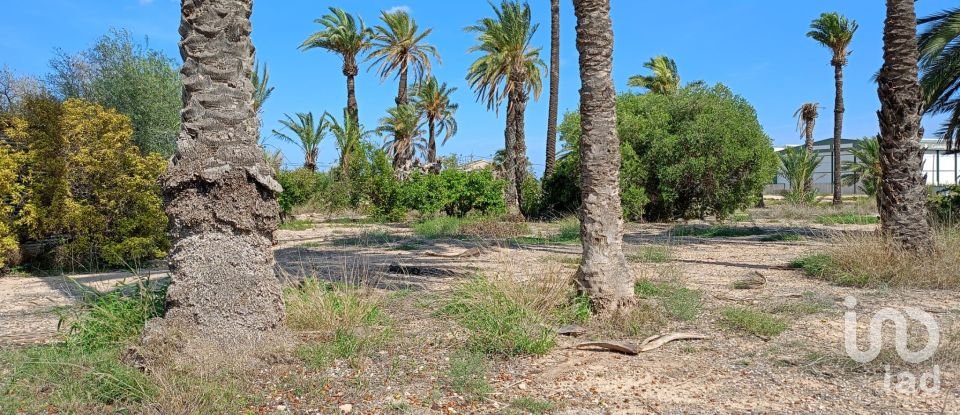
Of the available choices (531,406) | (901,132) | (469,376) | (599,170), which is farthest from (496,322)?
(901,132)

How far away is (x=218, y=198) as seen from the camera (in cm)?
467

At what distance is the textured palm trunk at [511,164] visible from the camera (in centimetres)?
2626

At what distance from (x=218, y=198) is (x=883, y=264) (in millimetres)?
7160

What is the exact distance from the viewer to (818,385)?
13.3 ft

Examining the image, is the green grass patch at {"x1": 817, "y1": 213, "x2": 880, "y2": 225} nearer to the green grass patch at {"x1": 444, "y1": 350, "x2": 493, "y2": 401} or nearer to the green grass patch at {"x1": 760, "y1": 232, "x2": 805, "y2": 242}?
the green grass patch at {"x1": 760, "y1": 232, "x2": 805, "y2": 242}

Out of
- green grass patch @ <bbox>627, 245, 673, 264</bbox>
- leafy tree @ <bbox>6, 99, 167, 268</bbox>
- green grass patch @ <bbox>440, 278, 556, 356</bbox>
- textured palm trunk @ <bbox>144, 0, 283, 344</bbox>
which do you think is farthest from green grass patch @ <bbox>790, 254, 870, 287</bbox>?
leafy tree @ <bbox>6, 99, 167, 268</bbox>

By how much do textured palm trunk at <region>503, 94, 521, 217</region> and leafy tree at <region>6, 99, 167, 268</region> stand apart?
48.1 feet

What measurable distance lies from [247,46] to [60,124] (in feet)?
25.1

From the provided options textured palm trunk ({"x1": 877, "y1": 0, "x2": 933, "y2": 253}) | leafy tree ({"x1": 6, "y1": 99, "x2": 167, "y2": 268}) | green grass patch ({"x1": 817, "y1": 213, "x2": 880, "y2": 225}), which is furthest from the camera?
green grass patch ({"x1": 817, "y1": 213, "x2": 880, "y2": 225})

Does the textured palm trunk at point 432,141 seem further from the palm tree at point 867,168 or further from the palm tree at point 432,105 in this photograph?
the palm tree at point 867,168

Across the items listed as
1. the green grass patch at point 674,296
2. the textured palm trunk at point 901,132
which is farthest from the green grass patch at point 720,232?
the green grass patch at point 674,296

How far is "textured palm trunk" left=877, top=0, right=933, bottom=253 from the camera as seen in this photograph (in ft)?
26.8

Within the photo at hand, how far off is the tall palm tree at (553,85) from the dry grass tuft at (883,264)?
Answer: 54.8 feet

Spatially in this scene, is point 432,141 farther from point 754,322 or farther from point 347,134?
point 754,322
